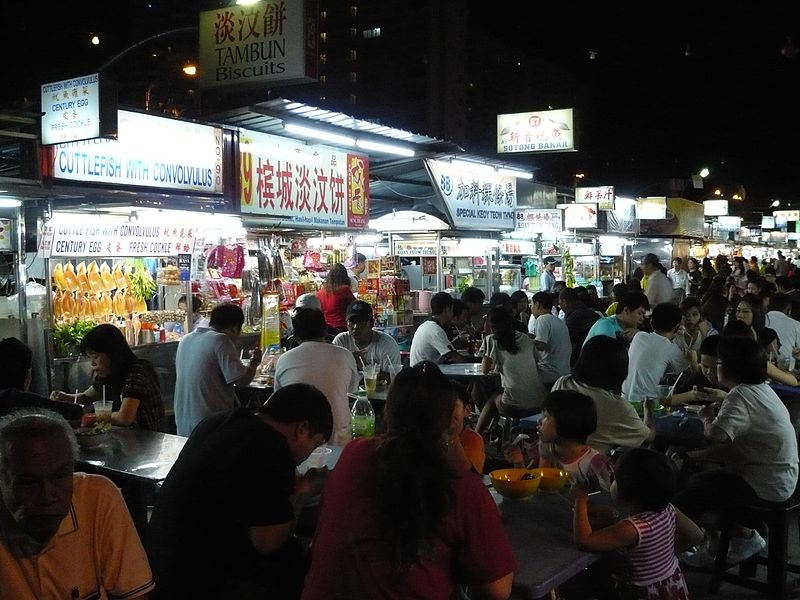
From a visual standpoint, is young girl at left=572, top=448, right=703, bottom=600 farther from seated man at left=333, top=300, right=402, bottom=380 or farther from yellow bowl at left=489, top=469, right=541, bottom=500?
seated man at left=333, top=300, right=402, bottom=380

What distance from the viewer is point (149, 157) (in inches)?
282

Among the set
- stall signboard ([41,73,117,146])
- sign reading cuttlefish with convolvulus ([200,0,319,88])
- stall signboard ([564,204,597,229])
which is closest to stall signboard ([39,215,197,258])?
stall signboard ([41,73,117,146])

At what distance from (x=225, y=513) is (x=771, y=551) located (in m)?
3.57

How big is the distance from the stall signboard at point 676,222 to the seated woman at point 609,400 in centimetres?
2100

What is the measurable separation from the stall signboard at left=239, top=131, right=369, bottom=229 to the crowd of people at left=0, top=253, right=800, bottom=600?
10.2ft

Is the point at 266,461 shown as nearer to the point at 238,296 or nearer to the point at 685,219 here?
the point at 238,296

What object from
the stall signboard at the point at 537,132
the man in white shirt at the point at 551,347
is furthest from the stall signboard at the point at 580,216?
the man in white shirt at the point at 551,347

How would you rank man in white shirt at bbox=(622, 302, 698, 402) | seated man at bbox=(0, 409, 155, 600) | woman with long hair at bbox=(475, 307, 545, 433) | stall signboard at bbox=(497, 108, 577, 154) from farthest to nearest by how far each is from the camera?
stall signboard at bbox=(497, 108, 577, 154) < woman with long hair at bbox=(475, 307, 545, 433) < man in white shirt at bbox=(622, 302, 698, 402) < seated man at bbox=(0, 409, 155, 600)

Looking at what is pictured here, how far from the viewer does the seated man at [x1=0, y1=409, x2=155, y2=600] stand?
2062 mm

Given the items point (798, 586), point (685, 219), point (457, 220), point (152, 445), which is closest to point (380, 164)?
point (457, 220)

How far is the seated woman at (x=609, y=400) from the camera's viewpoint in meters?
4.42

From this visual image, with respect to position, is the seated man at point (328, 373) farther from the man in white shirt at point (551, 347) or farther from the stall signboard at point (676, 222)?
the stall signboard at point (676, 222)

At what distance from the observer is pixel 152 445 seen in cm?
460

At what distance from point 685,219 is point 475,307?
19186 mm
